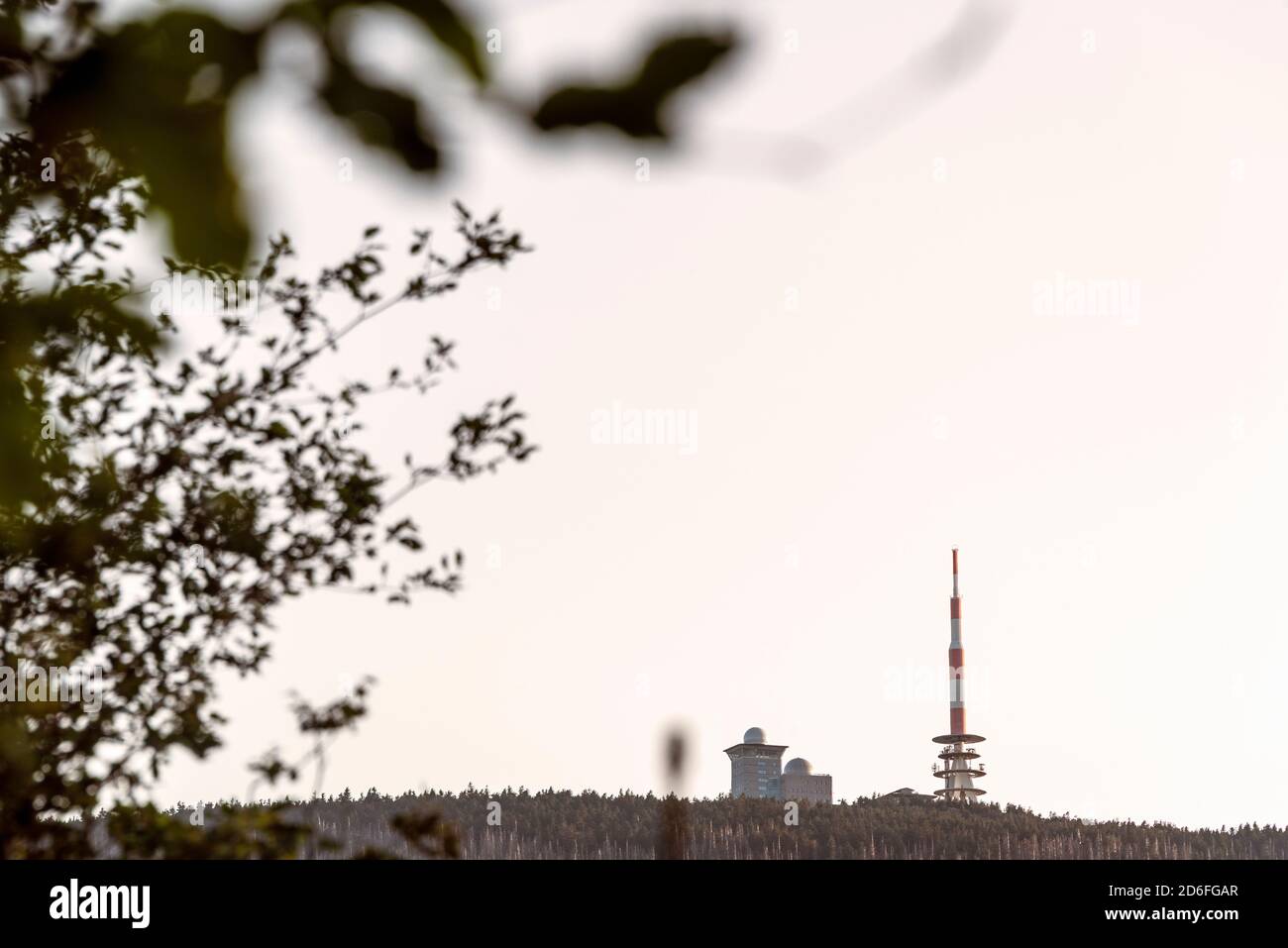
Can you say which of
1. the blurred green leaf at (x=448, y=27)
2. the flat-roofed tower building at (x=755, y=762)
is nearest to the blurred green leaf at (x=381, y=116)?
the blurred green leaf at (x=448, y=27)

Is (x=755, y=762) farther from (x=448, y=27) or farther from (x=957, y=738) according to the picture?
(x=448, y=27)

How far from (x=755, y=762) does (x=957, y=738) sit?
1351 cm

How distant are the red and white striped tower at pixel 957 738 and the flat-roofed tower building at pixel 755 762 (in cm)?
1097

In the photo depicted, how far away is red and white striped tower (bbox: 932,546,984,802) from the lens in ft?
287

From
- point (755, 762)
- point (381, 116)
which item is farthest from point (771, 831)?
point (755, 762)

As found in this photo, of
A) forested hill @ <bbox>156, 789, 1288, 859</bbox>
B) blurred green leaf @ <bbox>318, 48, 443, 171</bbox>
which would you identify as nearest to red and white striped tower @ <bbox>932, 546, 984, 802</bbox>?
forested hill @ <bbox>156, 789, 1288, 859</bbox>

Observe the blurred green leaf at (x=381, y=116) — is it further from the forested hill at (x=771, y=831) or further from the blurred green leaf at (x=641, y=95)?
the forested hill at (x=771, y=831)

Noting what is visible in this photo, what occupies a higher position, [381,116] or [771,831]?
[381,116]

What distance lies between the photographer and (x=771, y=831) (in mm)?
43125

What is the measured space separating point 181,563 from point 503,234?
1765 millimetres

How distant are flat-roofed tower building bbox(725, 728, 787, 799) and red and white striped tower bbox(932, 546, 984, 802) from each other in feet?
36.0
